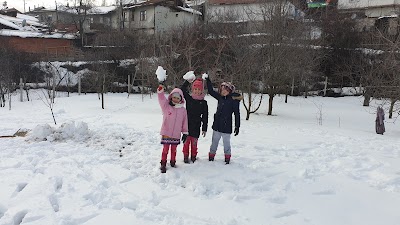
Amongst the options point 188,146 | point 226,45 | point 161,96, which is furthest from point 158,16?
point 161,96

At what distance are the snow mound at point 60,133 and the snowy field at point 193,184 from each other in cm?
3

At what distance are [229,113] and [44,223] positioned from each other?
11.4 feet

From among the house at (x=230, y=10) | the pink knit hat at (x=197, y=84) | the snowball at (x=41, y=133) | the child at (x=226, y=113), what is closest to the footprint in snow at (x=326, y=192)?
the child at (x=226, y=113)

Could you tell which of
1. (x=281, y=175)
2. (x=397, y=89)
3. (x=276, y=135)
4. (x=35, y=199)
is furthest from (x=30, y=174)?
(x=397, y=89)

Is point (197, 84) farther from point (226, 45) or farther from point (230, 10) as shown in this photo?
point (230, 10)

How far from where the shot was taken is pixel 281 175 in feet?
17.8

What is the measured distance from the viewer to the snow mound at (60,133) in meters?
7.65

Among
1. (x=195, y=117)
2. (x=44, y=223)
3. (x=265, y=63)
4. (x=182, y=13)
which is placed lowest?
(x=44, y=223)

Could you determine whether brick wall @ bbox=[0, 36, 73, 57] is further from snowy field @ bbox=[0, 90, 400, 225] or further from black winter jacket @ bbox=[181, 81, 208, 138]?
black winter jacket @ bbox=[181, 81, 208, 138]

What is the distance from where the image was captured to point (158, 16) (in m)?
38.9

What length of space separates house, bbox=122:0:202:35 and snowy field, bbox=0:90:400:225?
1287 inches

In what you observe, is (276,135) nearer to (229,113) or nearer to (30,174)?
(229,113)

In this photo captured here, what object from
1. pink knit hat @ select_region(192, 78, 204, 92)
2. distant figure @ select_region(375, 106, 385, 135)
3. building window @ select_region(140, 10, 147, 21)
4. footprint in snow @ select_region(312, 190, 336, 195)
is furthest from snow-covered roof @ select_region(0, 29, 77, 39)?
footprint in snow @ select_region(312, 190, 336, 195)

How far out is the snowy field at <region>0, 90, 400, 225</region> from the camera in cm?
399
